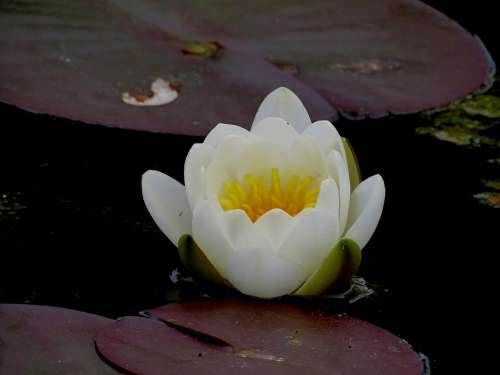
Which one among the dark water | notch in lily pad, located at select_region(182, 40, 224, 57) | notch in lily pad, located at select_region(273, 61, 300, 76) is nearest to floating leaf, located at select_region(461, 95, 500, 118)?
the dark water

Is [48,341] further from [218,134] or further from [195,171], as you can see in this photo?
[218,134]

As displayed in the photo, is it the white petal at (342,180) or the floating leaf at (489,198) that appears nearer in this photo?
the white petal at (342,180)

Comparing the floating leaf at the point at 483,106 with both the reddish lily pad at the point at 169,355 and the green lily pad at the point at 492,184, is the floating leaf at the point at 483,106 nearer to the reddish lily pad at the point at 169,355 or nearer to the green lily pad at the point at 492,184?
the green lily pad at the point at 492,184

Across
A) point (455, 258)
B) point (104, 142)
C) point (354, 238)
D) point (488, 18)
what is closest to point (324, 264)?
point (354, 238)

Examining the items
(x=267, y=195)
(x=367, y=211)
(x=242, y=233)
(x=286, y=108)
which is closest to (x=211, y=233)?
(x=242, y=233)

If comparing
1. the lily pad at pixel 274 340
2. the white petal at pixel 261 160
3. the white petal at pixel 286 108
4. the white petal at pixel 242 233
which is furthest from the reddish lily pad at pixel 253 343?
the white petal at pixel 286 108

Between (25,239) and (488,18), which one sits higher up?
(488,18)

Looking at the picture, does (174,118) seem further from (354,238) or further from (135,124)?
(354,238)

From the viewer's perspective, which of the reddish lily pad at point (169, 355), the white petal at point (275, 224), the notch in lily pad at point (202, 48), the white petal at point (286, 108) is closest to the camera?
the reddish lily pad at point (169, 355)
